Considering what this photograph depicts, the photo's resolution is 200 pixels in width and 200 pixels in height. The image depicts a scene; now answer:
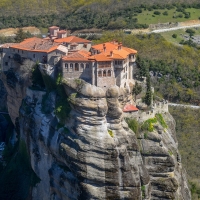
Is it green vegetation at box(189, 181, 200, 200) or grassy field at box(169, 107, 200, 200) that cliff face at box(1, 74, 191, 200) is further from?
grassy field at box(169, 107, 200, 200)

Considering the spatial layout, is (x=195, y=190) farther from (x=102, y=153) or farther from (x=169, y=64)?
(x=169, y=64)

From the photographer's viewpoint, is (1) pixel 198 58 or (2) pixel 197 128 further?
(1) pixel 198 58

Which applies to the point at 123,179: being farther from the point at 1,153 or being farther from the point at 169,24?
the point at 169,24

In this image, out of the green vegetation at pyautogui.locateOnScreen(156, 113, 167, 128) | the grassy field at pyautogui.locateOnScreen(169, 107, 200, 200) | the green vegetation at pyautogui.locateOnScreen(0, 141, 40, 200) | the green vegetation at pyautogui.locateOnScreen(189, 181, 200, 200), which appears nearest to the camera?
the green vegetation at pyautogui.locateOnScreen(156, 113, 167, 128)

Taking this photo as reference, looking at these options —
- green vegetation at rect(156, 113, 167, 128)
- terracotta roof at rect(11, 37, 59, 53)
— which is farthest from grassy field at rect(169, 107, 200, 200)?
terracotta roof at rect(11, 37, 59, 53)

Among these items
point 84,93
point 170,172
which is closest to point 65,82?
point 84,93
